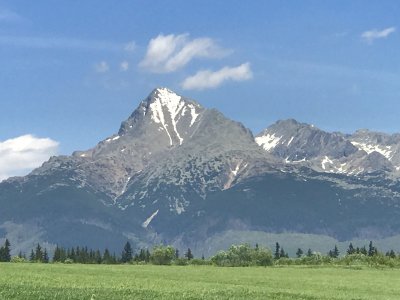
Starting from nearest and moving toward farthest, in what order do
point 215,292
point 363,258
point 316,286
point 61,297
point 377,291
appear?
point 61,297
point 215,292
point 377,291
point 316,286
point 363,258

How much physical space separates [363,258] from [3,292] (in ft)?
538

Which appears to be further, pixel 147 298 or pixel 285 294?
pixel 285 294

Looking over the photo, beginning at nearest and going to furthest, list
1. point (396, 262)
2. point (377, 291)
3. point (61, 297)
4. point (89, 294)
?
1. point (61, 297)
2. point (89, 294)
3. point (377, 291)
4. point (396, 262)

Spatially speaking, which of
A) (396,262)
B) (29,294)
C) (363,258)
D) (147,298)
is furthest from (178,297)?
(363,258)

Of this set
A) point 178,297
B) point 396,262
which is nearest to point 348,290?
point 178,297

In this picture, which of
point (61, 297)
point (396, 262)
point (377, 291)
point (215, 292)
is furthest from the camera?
point (396, 262)

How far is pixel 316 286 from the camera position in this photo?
95.0 metres

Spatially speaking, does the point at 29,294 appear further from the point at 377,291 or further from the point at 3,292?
the point at 377,291

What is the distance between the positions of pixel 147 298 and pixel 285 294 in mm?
21272

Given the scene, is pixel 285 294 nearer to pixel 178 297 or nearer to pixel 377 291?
pixel 178 297

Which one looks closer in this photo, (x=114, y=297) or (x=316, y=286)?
(x=114, y=297)

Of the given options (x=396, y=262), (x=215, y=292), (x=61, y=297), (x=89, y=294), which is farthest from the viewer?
(x=396, y=262)

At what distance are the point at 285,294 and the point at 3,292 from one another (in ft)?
106

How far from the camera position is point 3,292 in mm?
52500
